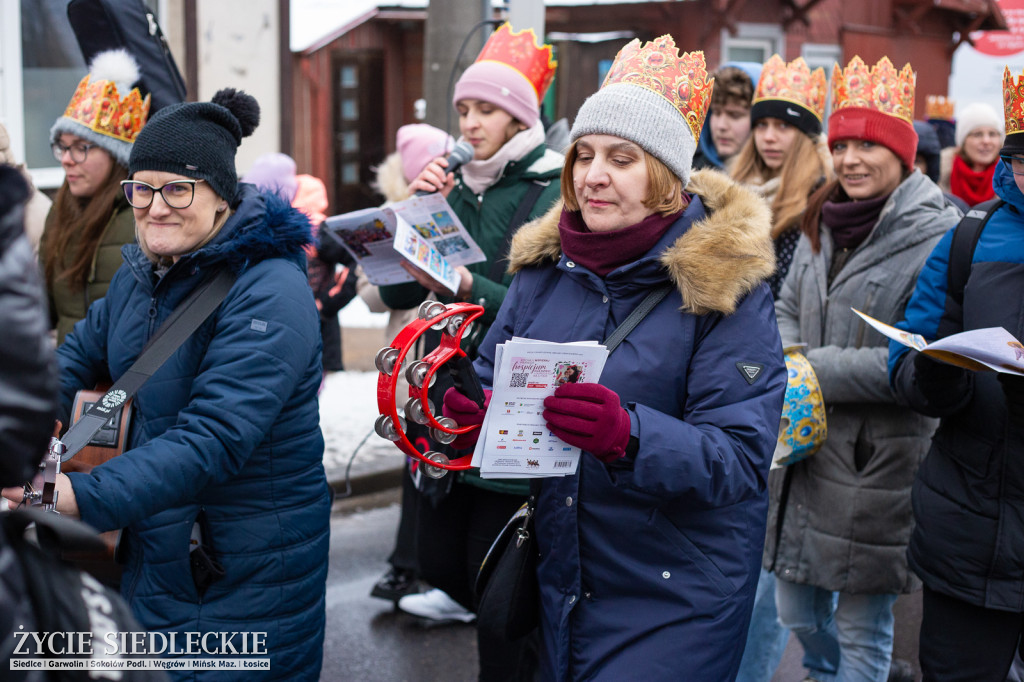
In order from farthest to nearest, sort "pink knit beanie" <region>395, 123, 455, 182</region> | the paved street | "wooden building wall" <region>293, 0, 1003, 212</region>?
1. "wooden building wall" <region>293, 0, 1003, 212</region>
2. "pink knit beanie" <region>395, 123, 455, 182</region>
3. the paved street

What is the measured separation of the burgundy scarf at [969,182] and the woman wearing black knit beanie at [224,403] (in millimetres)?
6080

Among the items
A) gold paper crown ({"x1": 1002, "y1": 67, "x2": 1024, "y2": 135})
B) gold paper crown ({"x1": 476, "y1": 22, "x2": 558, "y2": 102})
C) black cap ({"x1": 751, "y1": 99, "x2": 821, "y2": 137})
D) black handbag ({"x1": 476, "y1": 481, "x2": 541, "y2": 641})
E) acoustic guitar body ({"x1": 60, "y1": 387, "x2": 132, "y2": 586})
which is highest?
gold paper crown ({"x1": 476, "y1": 22, "x2": 558, "y2": 102})

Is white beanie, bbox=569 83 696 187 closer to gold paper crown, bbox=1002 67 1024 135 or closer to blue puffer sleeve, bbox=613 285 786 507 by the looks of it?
blue puffer sleeve, bbox=613 285 786 507

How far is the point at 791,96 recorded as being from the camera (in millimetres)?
4551

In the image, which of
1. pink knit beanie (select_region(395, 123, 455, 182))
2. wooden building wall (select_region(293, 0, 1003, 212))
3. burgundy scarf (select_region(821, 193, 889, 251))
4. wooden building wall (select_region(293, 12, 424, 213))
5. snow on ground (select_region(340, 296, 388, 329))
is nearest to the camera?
burgundy scarf (select_region(821, 193, 889, 251))

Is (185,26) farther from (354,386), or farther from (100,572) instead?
(100,572)

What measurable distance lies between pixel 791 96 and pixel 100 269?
10.2ft

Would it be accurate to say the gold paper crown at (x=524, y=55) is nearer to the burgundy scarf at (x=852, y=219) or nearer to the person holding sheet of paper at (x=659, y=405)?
the burgundy scarf at (x=852, y=219)

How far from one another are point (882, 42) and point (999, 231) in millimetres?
18633

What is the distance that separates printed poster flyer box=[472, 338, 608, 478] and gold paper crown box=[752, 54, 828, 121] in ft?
9.27

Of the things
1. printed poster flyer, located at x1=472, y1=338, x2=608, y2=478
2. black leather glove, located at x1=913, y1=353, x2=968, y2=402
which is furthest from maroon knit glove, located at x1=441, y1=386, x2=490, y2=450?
black leather glove, located at x1=913, y1=353, x2=968, y2=402

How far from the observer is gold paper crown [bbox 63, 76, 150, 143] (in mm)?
4082

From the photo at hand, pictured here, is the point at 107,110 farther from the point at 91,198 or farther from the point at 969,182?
the point at 969,182

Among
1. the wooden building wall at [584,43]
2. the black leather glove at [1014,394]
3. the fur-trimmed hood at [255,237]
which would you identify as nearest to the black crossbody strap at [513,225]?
the fur-trimmed hood at [255,237]
